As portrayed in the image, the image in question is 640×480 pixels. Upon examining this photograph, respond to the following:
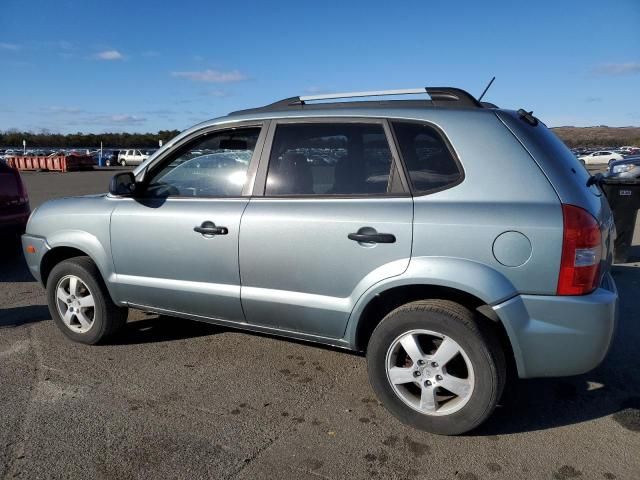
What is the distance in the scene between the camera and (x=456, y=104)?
306cm

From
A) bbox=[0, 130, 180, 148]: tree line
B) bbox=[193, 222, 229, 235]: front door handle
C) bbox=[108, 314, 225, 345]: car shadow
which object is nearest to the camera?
bbox=[193, 222, 229, 235]: front door handle

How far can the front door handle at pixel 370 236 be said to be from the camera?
2881 mm

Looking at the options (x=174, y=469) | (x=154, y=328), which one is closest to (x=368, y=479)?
(x=174, y=469)

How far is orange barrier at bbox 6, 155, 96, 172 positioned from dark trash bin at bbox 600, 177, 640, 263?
4051cm

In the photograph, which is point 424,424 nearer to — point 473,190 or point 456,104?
point 473,190

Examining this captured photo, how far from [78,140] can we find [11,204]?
106440 mm

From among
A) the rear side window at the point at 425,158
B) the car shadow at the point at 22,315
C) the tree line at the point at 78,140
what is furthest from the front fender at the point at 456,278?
the tree line at the point at 78,140

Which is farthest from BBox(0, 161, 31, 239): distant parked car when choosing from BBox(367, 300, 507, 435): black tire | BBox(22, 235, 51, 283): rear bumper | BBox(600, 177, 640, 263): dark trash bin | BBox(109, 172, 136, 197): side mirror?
BBox(600, 177, 640, 263): dark trash bin

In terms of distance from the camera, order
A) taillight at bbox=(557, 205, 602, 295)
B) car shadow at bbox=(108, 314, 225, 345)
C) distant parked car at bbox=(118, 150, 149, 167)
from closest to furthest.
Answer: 1. taillight at bbox=(557, 205, 602, 295)
2. car shadow at bbox=(108, 314, 225, 345)
3. distant parked car at bbox=(118, 150, 149, 167)

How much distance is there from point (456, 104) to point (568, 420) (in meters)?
1.97

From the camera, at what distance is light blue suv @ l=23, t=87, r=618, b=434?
104 inches

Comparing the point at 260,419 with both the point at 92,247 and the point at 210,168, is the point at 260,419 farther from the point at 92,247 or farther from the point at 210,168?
the point at 92,247

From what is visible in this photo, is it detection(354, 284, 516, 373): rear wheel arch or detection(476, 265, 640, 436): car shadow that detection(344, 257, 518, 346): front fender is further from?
detection(476, 265, 640, 436): car shadow

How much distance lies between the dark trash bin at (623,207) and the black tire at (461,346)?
5105 millimetres
